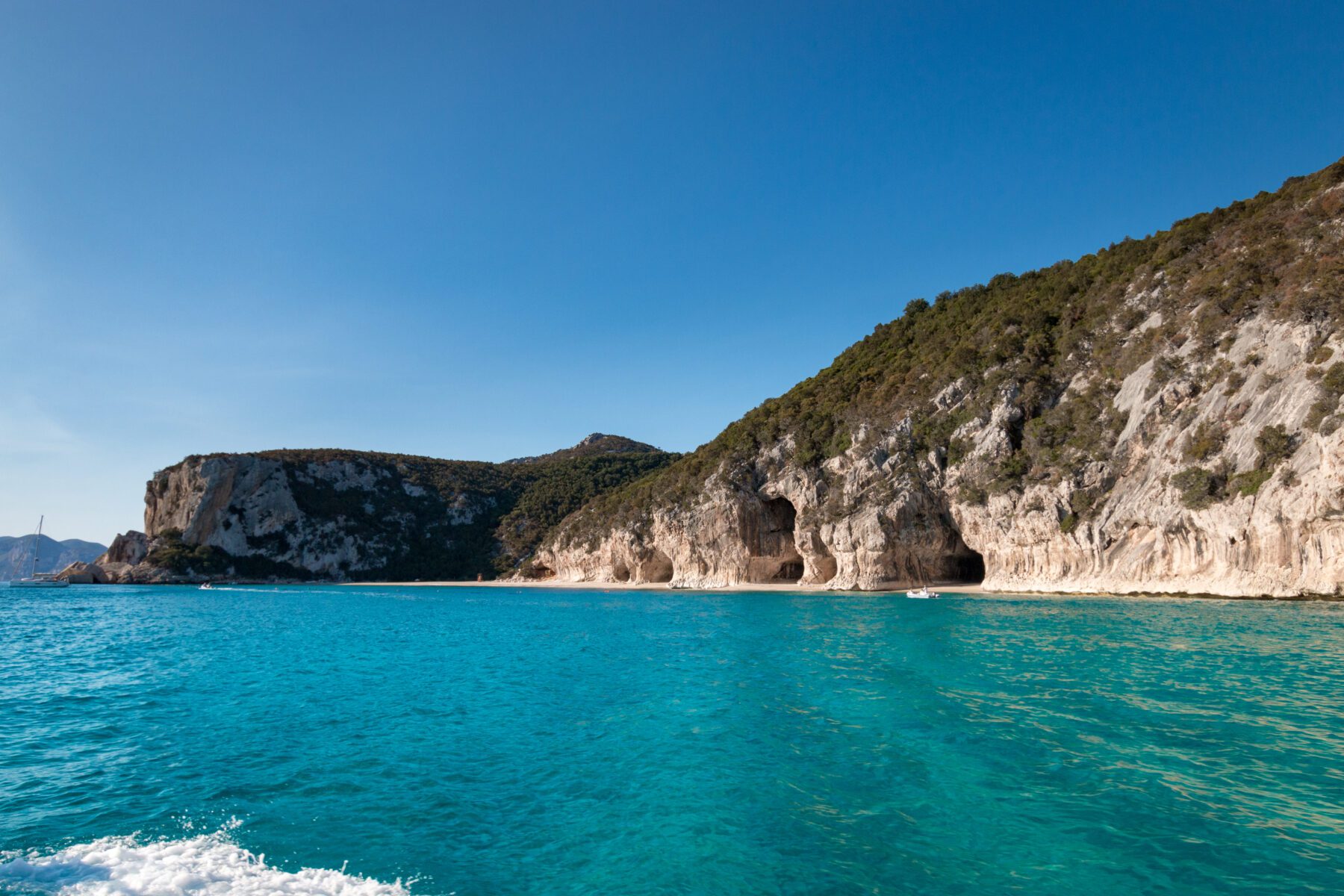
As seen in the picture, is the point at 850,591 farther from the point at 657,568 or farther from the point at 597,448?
the point at 597,448

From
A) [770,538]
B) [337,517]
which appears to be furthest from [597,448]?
[770,538]

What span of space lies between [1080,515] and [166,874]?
46721 millimetres

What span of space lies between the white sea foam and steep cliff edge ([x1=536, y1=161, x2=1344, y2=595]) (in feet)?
125

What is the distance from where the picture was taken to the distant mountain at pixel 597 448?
173m

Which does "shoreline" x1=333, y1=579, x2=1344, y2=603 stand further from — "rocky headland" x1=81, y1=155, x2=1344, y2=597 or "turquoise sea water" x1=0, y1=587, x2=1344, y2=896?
"turquoise sea water" x1=0, y1=587, x2=1344, y2=896

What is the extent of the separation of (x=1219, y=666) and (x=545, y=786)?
16.0 m

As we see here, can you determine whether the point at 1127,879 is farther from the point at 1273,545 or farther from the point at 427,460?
the point at 427,460

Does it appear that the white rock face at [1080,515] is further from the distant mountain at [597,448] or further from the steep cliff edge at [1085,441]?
the distant mountain at [597,448]

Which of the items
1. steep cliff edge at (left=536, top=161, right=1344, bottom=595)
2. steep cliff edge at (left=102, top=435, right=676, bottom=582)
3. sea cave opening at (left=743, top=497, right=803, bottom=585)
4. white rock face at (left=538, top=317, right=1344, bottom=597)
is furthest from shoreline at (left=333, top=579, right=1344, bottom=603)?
steep cliff edge at (left=102, top=435, right=676, bottom=582)

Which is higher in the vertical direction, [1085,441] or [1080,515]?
[1085,441]

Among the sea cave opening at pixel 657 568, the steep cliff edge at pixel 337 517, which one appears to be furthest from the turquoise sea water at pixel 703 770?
the steep cliff edge at pixel 337 517

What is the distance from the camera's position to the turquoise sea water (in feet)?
22.7

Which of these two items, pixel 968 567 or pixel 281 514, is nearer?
pixel 968 567

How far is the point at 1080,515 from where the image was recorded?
42156 mm
